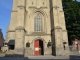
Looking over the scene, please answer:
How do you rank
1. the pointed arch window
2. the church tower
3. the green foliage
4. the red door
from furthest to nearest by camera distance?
the green foliage < the pointed arch window < the red door < the church tower

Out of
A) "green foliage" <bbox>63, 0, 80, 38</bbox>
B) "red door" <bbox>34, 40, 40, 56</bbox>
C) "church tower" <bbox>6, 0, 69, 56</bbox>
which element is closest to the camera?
"church tower" <bbox>6, 0, 69, 56</bbox>

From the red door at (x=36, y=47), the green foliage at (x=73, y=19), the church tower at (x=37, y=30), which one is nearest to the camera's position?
the church tower at (x=37, y=30)

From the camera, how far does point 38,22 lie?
70.2ft

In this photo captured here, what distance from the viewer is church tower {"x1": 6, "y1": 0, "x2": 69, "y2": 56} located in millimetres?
17703

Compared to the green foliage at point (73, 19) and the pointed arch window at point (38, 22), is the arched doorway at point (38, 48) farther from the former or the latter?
the green foliage at point (73, 19)

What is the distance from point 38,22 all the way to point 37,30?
1705 millimetres

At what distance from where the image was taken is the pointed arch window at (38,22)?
2108 cm

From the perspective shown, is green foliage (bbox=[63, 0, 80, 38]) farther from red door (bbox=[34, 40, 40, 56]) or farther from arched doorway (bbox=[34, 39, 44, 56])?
red door (bbox=[34, 40, 40, 56])

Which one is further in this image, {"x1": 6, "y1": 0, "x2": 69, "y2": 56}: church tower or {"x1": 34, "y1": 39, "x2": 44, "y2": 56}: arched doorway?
{"x1": 34, "y1": 39, "x2": 44, "y2": 56}: arched doorway

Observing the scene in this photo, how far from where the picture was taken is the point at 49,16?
21.3 metres

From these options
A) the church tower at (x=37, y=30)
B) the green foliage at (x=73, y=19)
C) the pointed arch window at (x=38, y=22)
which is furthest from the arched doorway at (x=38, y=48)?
the green foliage at (x=73, y=19)

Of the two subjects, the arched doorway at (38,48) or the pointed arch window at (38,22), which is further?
the pointed arch window at (38,22)

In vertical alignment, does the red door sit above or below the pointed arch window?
below

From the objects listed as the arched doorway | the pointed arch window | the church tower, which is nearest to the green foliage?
the church tower
